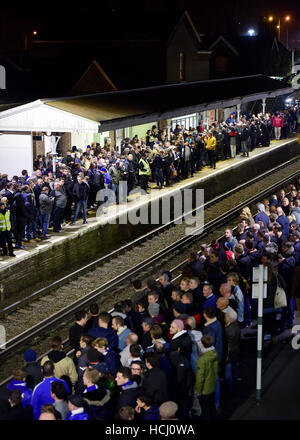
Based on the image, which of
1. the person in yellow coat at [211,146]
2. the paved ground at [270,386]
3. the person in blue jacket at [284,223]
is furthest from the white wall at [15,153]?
the paved ground at [270,386]

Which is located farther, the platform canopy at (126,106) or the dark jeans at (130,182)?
the dark jeans at (130,182)

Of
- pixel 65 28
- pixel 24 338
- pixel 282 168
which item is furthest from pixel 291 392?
pixel 65 28

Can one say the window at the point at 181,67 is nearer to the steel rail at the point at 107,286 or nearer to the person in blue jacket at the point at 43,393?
the steel rail at the point at 107,286

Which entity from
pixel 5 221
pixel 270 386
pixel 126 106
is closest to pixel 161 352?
pixel 270 386

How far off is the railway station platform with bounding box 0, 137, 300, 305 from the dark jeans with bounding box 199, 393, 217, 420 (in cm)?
823

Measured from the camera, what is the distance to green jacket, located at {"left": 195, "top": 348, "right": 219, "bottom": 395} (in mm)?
9320

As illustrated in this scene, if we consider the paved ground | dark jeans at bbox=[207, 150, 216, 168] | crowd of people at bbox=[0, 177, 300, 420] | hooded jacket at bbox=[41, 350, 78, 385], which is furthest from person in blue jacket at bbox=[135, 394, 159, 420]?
dark jeans at bbox=[207, 150, 216, 168]

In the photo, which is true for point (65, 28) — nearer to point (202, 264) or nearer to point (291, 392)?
point (202, 264)

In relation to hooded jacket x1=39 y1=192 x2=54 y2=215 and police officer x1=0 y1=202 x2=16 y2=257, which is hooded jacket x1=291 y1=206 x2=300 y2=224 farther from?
police officer x1=0 y1=202 x2=16 y2=257

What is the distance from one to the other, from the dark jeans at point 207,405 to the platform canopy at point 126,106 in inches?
556

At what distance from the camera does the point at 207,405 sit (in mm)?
9570

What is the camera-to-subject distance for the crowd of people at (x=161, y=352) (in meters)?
8.43

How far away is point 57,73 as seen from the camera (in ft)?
128

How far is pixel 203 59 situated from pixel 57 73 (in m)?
10.4
